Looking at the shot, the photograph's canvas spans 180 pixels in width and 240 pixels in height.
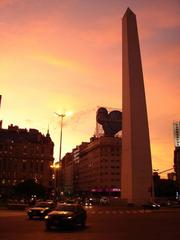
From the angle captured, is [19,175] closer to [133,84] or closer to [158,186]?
[158,186]

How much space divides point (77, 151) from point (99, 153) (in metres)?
46.1

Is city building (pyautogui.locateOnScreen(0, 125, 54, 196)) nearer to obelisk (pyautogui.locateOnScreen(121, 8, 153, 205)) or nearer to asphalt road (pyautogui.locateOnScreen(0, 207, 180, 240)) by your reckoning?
obelisk (pyautogui.locateOnScreen(121, 8, 153, 205))

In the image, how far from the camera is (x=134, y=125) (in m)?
56.8

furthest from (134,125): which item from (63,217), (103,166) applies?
(103,166)

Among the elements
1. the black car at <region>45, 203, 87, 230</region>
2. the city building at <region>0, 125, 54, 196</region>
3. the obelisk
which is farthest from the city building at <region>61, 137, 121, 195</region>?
the black car at <region>45, 203, 87, 230</region>

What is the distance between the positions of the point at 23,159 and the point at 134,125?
7828cm

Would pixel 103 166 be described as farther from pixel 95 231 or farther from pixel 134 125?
pixel 95 231

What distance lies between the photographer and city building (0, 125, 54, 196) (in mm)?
122831

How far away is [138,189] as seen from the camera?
57594mm

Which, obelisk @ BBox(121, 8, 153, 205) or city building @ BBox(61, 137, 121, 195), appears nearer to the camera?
obelisk @ BBox(121, 8, 153, 205)

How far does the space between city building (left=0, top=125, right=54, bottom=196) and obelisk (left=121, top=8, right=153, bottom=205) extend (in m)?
66.9

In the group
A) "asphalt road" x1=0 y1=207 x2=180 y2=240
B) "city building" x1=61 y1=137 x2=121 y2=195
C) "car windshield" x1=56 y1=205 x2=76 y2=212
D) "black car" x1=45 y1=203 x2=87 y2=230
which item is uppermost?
"city building" x1=61 y1=137 x2=121 y2=195

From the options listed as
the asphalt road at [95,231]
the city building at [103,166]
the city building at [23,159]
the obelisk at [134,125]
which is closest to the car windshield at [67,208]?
the asphalt road at [95,231]

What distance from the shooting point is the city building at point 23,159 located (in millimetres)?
122831
